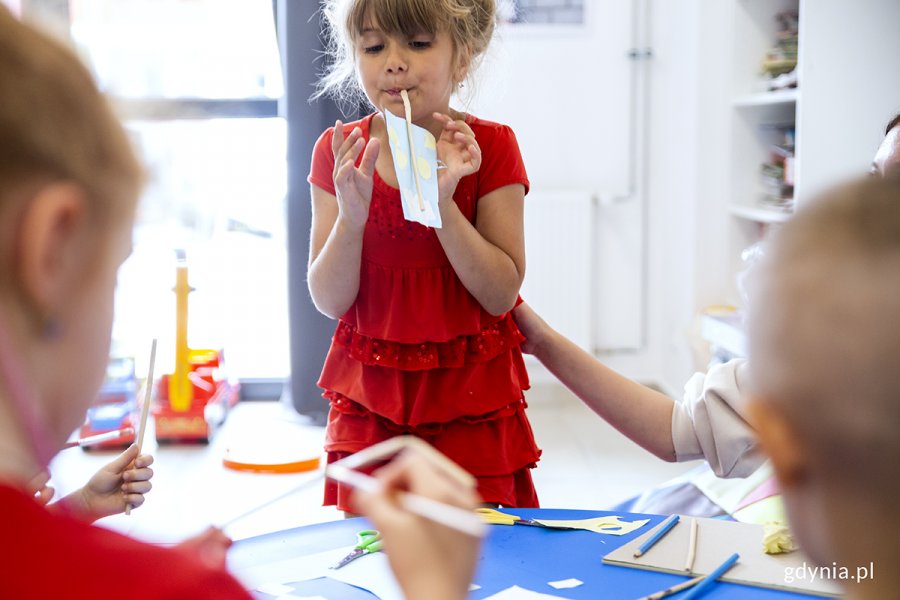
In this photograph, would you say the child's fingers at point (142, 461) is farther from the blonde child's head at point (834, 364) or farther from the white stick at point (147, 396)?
the blonde child's head at point (834, 364)

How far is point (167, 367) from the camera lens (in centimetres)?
339

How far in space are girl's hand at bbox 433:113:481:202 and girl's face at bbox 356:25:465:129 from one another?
1.7 inches

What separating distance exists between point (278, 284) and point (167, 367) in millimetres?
959

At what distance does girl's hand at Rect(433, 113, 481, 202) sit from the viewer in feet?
4.48

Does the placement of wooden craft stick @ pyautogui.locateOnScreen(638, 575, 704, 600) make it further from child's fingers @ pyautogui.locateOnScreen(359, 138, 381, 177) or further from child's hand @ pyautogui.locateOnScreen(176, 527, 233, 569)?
child's fingers @ pyautogui.locateOnScreen(359, 138, 381, 177)

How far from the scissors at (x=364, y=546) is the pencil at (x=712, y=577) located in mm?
304

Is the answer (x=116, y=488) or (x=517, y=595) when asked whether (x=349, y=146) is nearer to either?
(x=116, y=488)

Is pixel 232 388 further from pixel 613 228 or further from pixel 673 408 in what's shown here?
pixel 673 408

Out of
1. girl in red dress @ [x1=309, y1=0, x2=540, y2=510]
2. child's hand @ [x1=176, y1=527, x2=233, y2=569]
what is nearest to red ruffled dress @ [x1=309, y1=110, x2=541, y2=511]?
girl in red dress @ [x1=309, y1=0, x2=540, y2=510]

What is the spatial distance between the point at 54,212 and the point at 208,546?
0.20m

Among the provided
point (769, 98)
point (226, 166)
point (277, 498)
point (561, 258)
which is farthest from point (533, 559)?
point (226, 166)

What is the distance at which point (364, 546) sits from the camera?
99cm

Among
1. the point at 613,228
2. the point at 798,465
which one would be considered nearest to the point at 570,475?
the point at 613,228

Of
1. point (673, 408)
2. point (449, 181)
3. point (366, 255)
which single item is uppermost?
point (449, 181)
